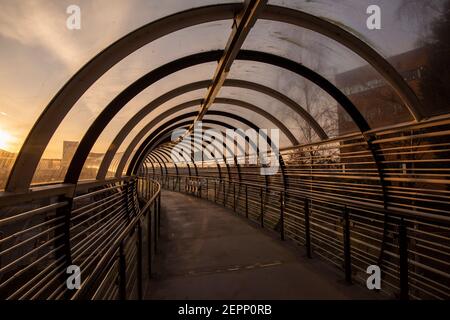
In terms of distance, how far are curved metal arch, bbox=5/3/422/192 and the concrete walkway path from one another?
95.1 inches

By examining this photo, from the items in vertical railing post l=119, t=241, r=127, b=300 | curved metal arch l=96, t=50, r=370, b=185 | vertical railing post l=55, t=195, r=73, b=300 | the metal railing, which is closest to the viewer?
the metal railing

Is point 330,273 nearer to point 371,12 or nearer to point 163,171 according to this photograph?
point 371,12

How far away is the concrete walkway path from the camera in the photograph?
3.31m

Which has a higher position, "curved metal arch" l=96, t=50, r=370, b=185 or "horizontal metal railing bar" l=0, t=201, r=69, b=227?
"curved metal arch" l=96, t=50, r=370, b=185

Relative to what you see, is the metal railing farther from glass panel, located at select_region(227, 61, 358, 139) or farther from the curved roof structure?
glass panel, located at select_region(227, 61, 358, 139)

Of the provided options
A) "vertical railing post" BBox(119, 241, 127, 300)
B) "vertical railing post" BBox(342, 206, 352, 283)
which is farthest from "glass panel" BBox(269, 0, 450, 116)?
"vertical railing post" BBox(119, 241, 127, 300)

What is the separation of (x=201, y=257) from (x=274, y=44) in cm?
437

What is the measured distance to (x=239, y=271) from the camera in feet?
13.1

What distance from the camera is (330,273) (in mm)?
3852

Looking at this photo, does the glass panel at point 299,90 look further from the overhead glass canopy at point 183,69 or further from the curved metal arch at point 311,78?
the curved metal arch at point 311,78

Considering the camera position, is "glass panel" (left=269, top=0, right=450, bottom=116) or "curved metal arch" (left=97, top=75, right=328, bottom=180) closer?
"glass panel" (left=269, top=0, right=450, bottom=116)

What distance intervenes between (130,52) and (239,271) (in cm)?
377

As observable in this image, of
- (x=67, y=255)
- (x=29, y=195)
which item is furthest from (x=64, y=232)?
(x=29, y=195)
